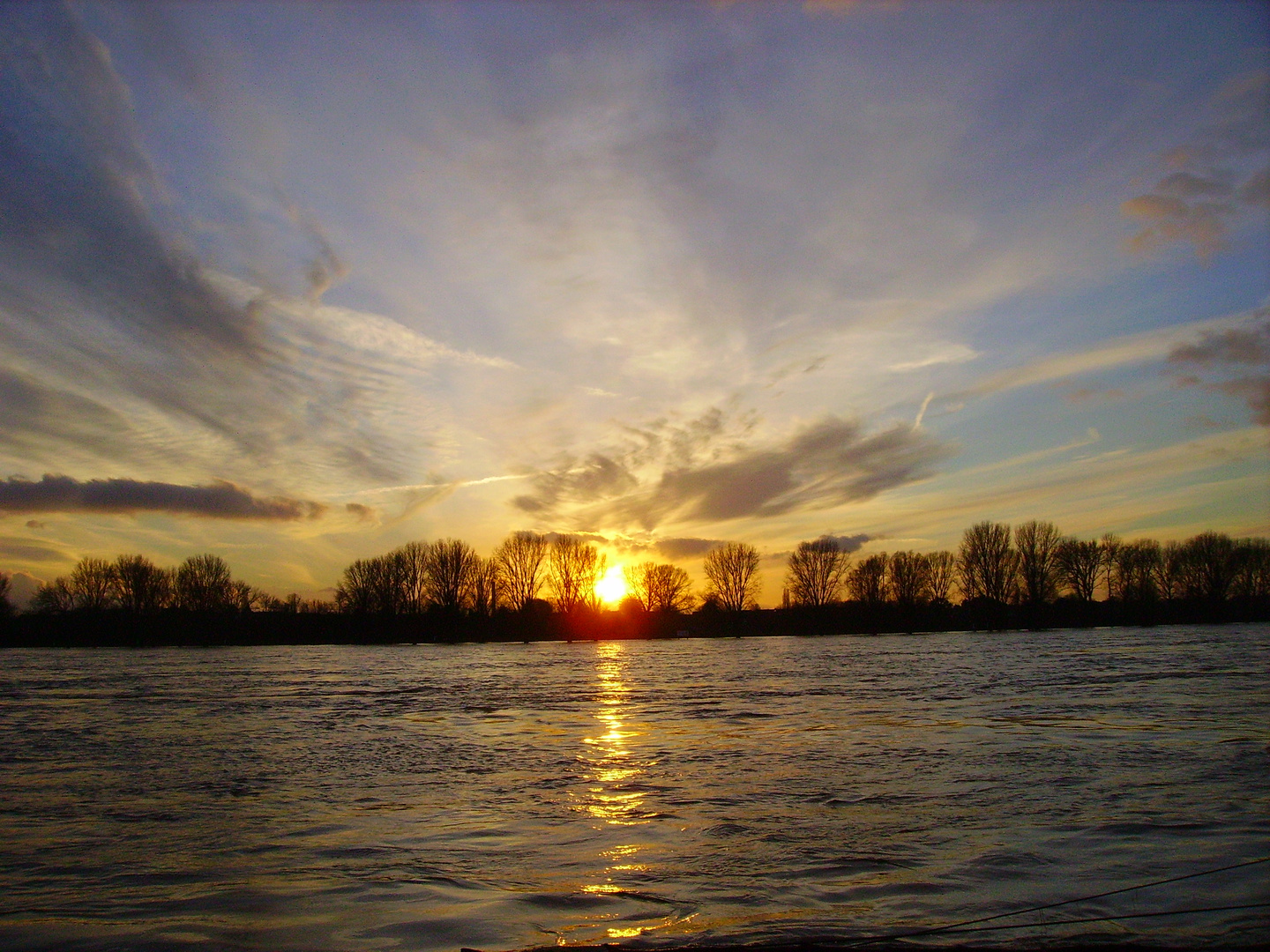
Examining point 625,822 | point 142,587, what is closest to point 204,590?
point 142,587

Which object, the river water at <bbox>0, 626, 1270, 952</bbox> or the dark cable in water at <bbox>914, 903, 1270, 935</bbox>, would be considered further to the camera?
the river water at <bbox>0, 626, 1270, 952</bbox>

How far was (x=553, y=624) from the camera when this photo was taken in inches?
5512

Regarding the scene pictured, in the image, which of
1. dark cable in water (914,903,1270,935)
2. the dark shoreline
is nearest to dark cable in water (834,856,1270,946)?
dark cable in water (914,903,1270,935)

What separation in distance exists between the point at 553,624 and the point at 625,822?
133 m

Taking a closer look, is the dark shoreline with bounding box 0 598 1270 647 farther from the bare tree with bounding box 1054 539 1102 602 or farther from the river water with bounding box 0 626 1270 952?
the river water with bounding box 0 626 1270 952

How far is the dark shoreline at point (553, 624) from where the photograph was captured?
116 meters

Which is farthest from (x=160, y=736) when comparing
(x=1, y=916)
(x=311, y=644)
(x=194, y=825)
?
(x=311, y=644)

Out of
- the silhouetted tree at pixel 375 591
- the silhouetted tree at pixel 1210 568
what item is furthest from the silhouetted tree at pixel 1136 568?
the silhouetted tree at pixel 375 591

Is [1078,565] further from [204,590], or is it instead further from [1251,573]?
[204,590]

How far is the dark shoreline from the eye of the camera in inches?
4577

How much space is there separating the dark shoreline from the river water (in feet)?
366

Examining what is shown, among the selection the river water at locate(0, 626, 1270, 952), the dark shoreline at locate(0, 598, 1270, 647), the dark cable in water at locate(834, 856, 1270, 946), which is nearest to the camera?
the dark cable in water at locate(834, 856, 1270, 946)

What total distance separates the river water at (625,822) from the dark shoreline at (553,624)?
112 meters

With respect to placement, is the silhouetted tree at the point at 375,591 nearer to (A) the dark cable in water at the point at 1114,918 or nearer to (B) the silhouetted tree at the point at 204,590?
(B) the silhouetted tree at the point at 204,590
